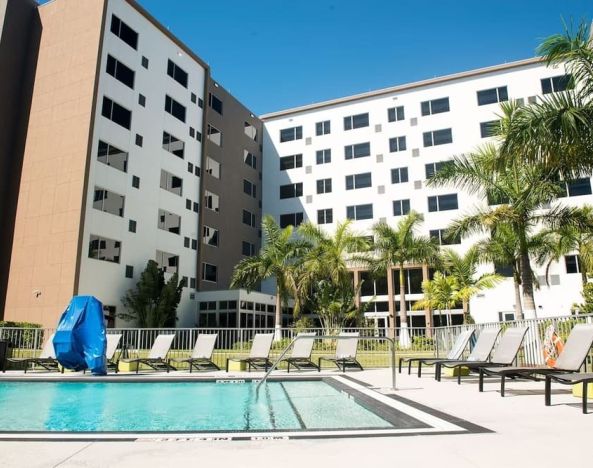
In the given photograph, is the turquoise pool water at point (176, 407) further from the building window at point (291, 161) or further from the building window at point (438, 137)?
the building window at point (291, 161)

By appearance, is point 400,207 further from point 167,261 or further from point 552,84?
point 167,261

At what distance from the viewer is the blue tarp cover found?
42.7 ft

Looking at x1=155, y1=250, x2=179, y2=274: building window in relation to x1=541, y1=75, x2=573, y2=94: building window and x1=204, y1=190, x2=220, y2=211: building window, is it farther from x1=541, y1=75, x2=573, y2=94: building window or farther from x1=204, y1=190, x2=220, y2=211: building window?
x1=541, y1=75, x2=573, y2=94: building window

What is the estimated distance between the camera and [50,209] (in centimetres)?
2502

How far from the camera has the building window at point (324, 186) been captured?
130 feet

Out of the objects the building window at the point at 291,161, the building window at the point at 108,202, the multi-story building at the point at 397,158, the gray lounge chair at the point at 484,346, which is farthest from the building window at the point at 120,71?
the gray lounge chair at the point at 484,346

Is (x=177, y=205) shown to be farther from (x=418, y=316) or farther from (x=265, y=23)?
(x=418, y=316)

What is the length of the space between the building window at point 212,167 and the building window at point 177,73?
5498 millimetres

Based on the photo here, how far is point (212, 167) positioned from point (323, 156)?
32.0ft

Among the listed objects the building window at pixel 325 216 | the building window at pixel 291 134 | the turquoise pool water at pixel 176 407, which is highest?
the building window at pixel 291 134

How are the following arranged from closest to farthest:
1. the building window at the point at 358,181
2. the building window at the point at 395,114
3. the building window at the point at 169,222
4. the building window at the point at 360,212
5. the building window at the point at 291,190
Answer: the building window at the point at 169,222, the building window at the point at 360,212, the building window at the point at 395,114, the building window at the point at 358,181, the building window at the point at 291,190

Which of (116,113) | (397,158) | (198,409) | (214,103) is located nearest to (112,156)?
(116,113)

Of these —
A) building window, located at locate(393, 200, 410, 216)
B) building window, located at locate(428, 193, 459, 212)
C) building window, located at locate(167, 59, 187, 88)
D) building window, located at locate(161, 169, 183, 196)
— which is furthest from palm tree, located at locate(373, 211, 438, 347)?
building window, located at locate(167, 59, 187, 88)

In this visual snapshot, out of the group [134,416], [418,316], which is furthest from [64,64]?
[418,316]
